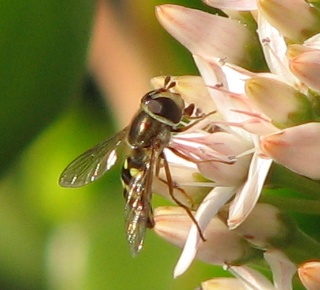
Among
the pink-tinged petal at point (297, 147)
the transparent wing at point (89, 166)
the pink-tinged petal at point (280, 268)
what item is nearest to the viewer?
the pink-tinged petal at point (297, 147)

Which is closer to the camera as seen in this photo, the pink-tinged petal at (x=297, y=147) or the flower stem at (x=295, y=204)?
the pink-tinged petal at (x=297, y=147)

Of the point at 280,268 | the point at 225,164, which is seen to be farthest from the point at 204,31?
the point at 280,268

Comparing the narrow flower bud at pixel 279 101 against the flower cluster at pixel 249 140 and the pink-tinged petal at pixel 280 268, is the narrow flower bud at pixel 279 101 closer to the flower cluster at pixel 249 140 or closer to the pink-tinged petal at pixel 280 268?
the flower cluster at pixel 249 140

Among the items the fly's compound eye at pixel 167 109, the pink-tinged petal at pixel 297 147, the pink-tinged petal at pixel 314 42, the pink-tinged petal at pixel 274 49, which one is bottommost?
the fly's compound eye at pixel 167 109

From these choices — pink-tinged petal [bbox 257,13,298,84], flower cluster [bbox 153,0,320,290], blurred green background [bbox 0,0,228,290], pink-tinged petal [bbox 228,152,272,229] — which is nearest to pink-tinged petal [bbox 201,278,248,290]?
flower cluster [bbox 153,0,320,290]

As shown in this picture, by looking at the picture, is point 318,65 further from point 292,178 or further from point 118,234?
point 118,234

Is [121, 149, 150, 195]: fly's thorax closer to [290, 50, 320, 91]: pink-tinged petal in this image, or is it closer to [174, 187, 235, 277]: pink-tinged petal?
[174, 187, 235, 277]: pink-tinged petal

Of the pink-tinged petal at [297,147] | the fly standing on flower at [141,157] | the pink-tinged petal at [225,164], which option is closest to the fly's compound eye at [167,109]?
the fly standing on flower at [141,157]
